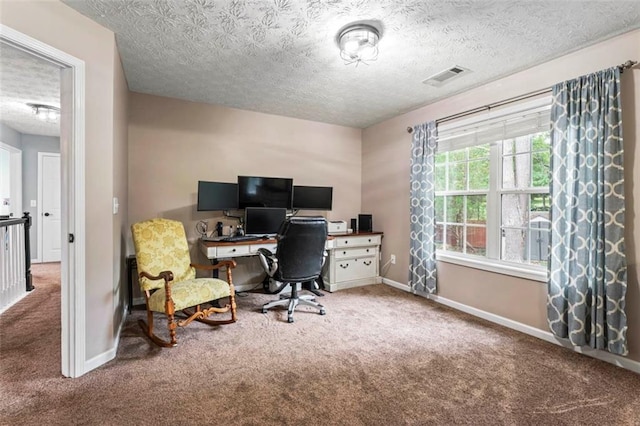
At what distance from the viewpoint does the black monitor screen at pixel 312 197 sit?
4082mm

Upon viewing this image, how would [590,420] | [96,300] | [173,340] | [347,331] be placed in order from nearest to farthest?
[590,420], [96,300], [173,340], [347,331]

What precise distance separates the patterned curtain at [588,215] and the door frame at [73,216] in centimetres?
351

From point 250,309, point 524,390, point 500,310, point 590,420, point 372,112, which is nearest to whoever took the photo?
point 590,420

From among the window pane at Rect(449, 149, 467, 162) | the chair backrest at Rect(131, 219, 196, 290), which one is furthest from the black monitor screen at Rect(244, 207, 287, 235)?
the window pane at Rect(449, 149, 467, 162)

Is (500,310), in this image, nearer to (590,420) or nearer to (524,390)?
(524,390)

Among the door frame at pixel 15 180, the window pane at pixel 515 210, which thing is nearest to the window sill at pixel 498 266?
the window pane at pixel 515 210

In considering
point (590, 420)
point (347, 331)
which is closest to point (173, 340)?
point (347, 331)

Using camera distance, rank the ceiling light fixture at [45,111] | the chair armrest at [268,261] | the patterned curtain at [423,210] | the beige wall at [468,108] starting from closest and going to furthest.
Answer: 1. the beige wall at [468,108]
2. the chair armrest at [268,261]
3. the patterned curtain at [423,210]
4. the ceiling light fixture at [45,111]

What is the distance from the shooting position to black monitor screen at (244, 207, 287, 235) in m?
3.60

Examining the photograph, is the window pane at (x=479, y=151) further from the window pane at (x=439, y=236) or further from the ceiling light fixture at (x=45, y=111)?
→ the ceiling light fixture at (x=45, y=111)

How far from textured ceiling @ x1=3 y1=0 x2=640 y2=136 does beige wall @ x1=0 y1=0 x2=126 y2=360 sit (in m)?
0.13

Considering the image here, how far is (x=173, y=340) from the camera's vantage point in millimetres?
2309

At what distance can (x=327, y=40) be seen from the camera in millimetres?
2232

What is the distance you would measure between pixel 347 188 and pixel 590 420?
361 centimetres
